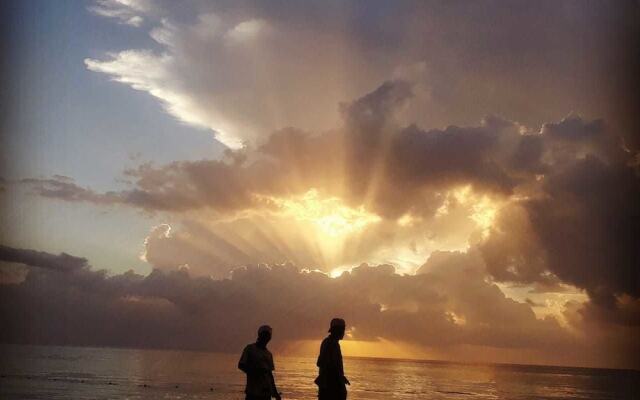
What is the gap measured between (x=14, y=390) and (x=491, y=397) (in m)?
58.2

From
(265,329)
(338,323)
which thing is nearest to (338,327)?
(338,323)

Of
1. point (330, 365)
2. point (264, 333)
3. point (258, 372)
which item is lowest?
point (258, 372)

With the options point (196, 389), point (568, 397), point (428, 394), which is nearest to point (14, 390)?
point (196, 389)

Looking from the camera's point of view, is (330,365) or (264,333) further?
(330,365)

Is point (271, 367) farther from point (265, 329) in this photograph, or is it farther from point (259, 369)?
point (265, 329)

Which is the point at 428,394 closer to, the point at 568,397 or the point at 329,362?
the point at 568,397

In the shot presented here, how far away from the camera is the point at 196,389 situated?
7594 centimetres

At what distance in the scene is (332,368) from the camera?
28.4 ft

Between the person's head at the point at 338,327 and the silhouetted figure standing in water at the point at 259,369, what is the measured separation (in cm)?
91

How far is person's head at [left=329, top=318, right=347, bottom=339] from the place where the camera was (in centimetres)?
859

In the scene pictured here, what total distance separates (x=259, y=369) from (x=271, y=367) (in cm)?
23

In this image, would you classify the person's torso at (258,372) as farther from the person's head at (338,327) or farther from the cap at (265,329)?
the person's head at (338,327)

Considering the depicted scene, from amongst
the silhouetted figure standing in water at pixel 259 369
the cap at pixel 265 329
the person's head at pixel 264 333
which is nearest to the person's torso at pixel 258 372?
the silhouetted figure standing in water at pixel 259 369

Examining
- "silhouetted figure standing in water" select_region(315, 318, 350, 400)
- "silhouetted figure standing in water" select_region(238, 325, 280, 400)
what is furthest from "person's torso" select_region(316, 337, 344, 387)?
"silhouetted figure standing in water" select_region(238, 325, 280, 400)
